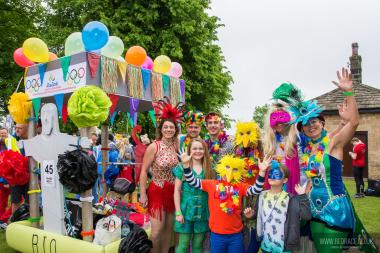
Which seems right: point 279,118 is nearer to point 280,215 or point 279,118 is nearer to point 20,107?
point 280,215

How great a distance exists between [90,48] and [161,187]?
1998 mm

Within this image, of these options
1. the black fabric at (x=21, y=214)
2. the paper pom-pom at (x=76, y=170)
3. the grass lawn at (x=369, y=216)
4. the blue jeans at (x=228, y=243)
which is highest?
the paper pom-pom at (x=76, y=170)

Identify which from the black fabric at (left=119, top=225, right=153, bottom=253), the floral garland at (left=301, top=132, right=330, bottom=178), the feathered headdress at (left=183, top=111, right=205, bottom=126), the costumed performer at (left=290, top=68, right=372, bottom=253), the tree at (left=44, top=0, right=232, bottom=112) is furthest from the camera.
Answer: the tree at (left=44, top=0, right=232, bottom=112)

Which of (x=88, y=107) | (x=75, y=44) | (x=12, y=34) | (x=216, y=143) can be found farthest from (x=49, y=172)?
(x=12, y=34)

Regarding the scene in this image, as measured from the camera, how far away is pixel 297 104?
3320 millimetres

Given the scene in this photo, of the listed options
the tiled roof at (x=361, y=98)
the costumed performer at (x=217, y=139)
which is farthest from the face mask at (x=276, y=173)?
the tiled roof at (x=361, y=98)

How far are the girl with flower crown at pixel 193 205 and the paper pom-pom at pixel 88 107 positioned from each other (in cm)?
112

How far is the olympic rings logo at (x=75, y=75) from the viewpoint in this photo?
4.22 m

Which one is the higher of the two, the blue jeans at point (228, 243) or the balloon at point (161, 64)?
the balloon at point (161, 64)

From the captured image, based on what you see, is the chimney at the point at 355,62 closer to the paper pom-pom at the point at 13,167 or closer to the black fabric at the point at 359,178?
the black fabric at the point at 359,178

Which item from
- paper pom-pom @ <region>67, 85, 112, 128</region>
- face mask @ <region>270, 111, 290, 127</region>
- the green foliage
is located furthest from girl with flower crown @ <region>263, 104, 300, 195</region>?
the green foliage

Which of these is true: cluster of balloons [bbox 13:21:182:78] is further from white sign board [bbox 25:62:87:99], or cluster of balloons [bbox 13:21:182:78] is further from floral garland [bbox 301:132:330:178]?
floral garland [bbox 301:132:330:178]

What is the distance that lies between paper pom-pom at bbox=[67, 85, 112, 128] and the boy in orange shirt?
1.24 m

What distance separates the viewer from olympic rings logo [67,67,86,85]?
4223 millimetres
